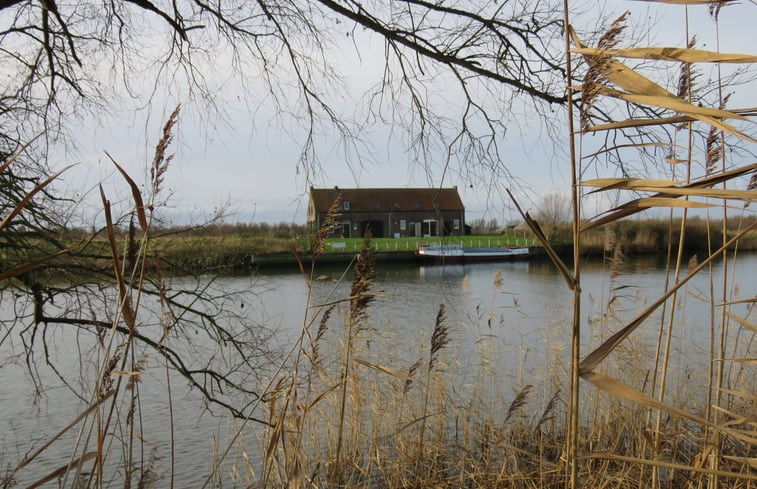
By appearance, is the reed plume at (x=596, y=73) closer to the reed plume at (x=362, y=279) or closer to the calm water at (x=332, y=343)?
the reed plume at (x=362, y=279)

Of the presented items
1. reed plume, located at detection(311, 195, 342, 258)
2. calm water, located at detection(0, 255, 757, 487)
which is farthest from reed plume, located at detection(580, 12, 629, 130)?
calm water, located at detection(0, 255, 757, 487)

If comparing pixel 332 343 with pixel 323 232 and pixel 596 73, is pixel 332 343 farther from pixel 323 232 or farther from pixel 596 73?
pixel 596 73

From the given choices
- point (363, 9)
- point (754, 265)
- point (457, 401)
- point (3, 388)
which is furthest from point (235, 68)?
point (754, 265)

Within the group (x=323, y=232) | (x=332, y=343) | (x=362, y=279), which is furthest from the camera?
(x=332, y=343)

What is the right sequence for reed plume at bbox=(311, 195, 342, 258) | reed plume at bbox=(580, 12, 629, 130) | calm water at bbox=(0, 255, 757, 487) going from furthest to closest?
1. calm water at bbox=(0, 255, 757, 487)
2. reed plume at bbox=(311, 195, 342, 258)
3. reed plume at bbox=(580, 12, 629, 130)

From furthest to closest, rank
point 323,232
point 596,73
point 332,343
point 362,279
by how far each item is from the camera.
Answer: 1. point 332,343
2. point 362,279
3. point 323,232
4. point 596,73

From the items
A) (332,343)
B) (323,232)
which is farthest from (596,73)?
(332,343)

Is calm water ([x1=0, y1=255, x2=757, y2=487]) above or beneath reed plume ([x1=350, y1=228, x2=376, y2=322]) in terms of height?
beneath

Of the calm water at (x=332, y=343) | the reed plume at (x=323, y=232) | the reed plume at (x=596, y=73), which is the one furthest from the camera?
the calm water at (x=332, y=343)

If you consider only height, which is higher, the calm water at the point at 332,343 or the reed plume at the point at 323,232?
the reed plume at the point at 323,232

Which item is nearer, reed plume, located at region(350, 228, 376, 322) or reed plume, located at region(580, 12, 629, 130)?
reed plume, located at region(580, 12, 629, 130)

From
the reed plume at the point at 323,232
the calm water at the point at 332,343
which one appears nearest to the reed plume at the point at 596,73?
the reed plume at the point at 323,232

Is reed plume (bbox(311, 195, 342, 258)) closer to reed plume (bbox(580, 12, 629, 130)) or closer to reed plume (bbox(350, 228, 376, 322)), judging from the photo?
reed plume (bbox(350, 228, 376, 322))

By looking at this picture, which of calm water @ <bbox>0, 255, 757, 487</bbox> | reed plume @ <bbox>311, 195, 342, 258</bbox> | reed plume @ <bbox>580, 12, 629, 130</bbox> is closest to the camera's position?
reed plume @ <bbox>580, 12, 629, 130</bbox>
